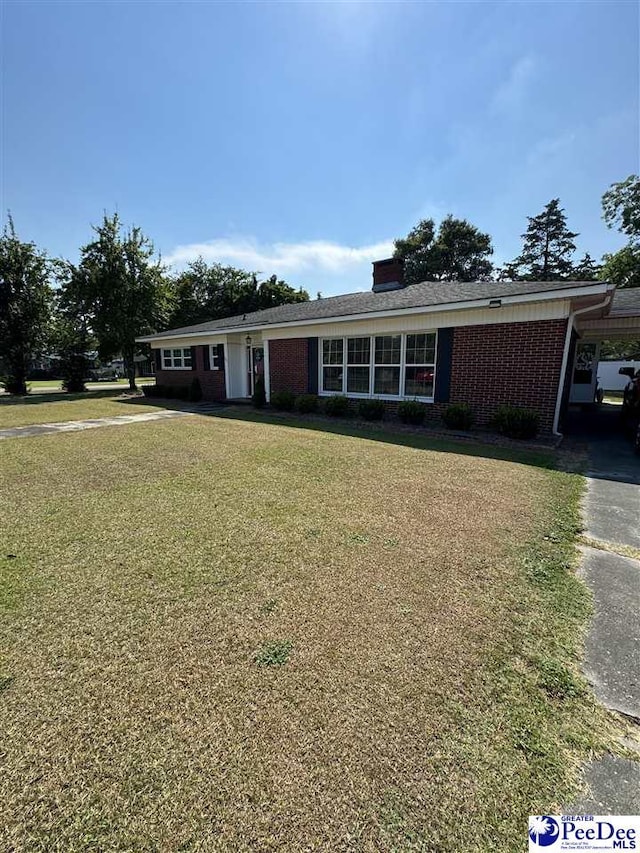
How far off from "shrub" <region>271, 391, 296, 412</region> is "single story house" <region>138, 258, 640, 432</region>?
610 millimetres

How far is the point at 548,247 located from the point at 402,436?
134 feet

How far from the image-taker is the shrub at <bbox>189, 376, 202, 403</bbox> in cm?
1594

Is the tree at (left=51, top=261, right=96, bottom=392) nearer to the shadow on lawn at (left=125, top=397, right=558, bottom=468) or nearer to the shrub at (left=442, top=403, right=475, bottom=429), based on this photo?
the shadow on lawn at (left=125, top=397, right=558, bottom=468)

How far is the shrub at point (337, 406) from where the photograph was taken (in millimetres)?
10672

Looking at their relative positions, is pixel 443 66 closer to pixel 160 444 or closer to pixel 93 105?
pixel 93 105

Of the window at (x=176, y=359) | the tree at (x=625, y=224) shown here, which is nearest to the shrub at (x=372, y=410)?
the window at (x=176, y=359)

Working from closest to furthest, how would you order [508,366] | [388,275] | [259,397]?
[508,366] → [259,397] → [388,275]

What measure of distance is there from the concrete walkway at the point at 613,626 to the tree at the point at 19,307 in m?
23.3

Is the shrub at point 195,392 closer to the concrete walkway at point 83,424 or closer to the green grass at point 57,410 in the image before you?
the green grass at point 57,410

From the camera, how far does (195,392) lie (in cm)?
1598

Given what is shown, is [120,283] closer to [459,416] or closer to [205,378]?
[205,378]

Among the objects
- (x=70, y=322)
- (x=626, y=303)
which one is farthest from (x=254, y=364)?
(x=70, y=322)

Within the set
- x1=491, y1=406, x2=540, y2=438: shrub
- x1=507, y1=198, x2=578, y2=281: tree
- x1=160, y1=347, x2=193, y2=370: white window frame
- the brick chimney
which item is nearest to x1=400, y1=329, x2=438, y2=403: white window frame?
x1=491, y1=406, x2=540, y2=438: shrub

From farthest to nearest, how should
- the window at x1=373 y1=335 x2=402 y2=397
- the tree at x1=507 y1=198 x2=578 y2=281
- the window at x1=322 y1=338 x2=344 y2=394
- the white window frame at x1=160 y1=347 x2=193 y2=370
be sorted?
the tree at x1=507 y1=198 x2=578 y2=281, the white window frame at x1=160 y1=347 x2=193 y2=370, the window at x1=322 y1=338 x2=344 y2=394, the window at x1=373 y1=335 x2=402 y2=397
